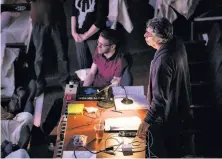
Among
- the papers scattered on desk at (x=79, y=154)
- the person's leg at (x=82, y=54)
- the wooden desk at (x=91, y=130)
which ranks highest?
the person's leg at (x=82, y=54)

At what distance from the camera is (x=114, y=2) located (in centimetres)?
452

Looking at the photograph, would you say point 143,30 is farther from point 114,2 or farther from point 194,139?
point 194,139

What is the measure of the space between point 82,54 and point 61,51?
21 centimetres

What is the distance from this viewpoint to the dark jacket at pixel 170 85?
4.12 metres

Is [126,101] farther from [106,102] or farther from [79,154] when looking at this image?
[79,154]

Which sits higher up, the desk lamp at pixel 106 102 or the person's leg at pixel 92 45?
the person's leg at pixel 92 45

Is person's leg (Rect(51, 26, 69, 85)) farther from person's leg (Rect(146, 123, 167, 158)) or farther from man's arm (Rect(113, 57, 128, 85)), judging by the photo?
person's leg (Rect(146, 123, 167, 158))

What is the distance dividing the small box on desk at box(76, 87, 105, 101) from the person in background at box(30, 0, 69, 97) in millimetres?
229

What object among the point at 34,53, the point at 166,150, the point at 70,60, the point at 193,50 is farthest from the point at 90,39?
the point at 166,150

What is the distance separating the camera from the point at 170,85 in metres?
4.21

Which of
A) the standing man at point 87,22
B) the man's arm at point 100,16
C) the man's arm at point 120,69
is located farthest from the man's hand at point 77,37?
the man's arm at point 120,69

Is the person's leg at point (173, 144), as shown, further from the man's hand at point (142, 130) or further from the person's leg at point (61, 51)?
the person's leg at point (61, 51)

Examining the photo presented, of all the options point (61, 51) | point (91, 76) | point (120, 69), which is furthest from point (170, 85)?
point (61, 51)

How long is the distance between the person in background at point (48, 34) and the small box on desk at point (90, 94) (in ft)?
0.75
